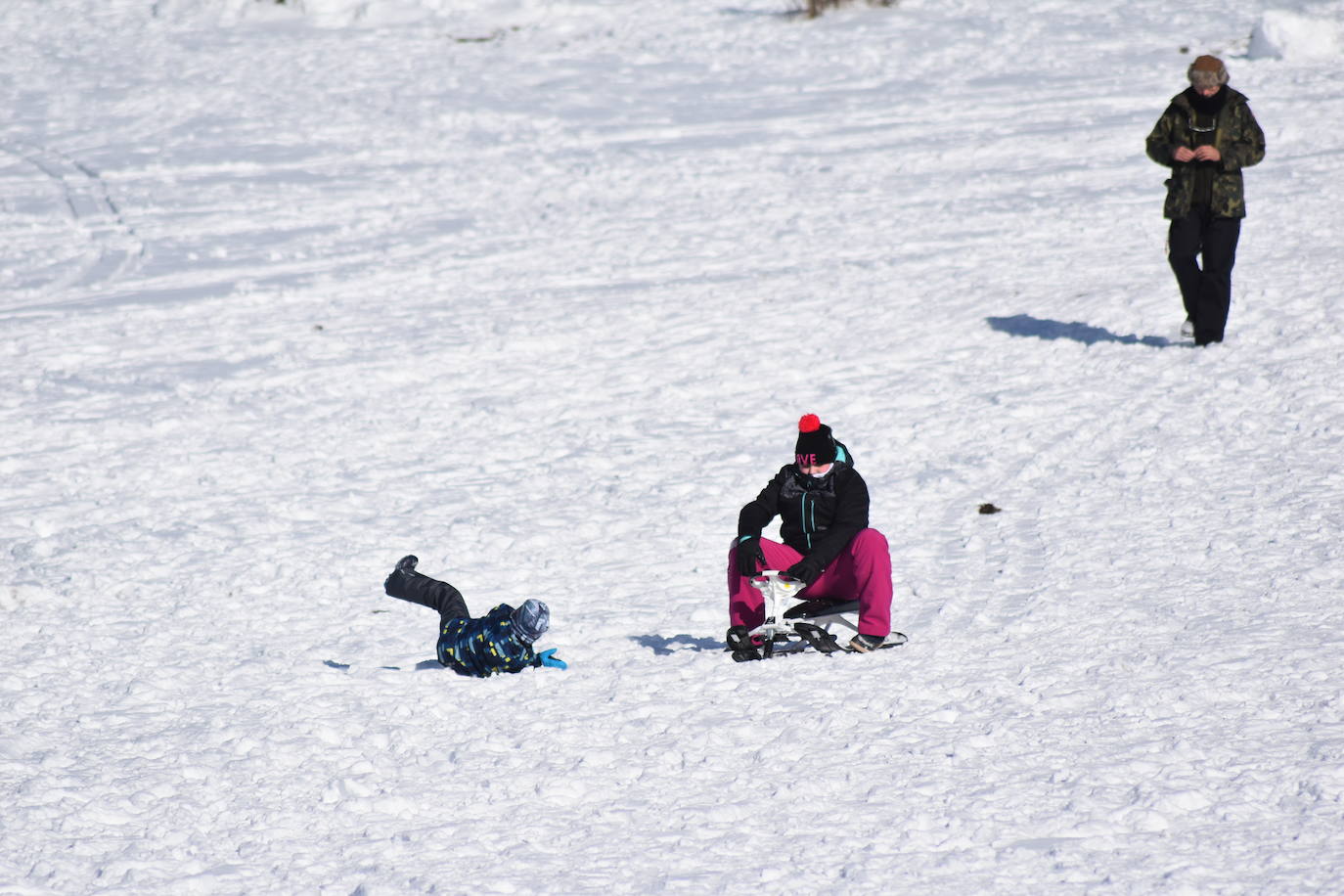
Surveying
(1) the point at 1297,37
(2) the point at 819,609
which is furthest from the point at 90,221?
(1) the point at 1297,37

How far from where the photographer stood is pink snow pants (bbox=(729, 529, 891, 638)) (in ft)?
19.9

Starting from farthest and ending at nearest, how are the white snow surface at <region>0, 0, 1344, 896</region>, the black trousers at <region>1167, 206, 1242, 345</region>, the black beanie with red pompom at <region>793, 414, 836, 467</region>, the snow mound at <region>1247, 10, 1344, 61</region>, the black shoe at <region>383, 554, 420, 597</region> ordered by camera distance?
1. the snow mound at <region>1247, 10, 1344, 61</region>
2. the black trousers at <region>1167, 206, 1242, 345</region>
3. the black shoe at <region>383, 554, 420, 597</region>
4. the black beanie with red pompom at <region>793, 414, 836, 467</region>
5. the white snow surface at <region>0, 0, 1344, 896</region>

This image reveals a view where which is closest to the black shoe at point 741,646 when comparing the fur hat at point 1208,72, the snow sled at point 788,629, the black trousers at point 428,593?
the snow sled at point 788,629

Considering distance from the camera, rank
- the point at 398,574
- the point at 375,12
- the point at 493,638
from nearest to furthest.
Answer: the point at 493,638, the point at 398,574, the point at 375,12

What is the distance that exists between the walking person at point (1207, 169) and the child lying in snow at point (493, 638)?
206 inches

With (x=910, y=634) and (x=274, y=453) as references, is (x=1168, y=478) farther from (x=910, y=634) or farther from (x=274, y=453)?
(x=274, y=453)

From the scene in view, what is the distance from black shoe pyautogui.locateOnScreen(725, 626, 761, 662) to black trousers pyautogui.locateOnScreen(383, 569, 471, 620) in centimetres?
118

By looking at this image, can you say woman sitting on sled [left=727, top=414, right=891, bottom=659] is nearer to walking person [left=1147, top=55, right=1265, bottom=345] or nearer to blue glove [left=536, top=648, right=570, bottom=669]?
blue glove [left=536, top=648, right=570, bottom=669]

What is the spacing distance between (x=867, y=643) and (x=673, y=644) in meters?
0.91

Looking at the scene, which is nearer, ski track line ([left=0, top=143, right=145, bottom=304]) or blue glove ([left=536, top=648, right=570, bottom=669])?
blue glove ([left=536, top=648, right=570, bottom=669])

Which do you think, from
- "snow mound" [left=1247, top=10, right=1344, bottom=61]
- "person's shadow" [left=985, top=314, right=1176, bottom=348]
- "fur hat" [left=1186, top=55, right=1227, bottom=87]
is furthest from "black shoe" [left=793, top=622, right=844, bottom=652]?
"snow mound" [left=1247, top=10, right=1344, bottom=61]

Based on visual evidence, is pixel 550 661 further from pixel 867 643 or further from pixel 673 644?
pixel 867 643

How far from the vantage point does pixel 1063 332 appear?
10367mm

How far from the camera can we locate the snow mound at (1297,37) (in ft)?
53.8
